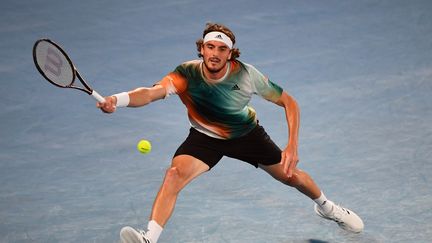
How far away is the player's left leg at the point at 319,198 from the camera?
23.8 ft

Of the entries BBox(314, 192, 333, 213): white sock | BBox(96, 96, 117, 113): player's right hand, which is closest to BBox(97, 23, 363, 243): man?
BBox(314, 192, 333, 213): white sock

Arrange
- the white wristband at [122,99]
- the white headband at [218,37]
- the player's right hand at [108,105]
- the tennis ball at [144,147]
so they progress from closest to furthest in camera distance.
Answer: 1. the player's right hand at [108,105]
2. the white wristband at [122,99]
3. the white headband at [218,37]
4. the tennis ball at [144,147]

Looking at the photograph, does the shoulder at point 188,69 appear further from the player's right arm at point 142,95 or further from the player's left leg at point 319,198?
the player's left leg at point 319,198

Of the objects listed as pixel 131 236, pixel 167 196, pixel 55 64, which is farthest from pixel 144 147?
pixel 131 236

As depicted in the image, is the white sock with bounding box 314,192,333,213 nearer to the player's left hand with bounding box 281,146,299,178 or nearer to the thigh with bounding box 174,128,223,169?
the player's left hand with bounding box 281,146,299,178

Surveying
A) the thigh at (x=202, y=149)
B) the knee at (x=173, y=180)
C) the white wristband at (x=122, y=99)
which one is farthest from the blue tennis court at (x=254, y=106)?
the white wristband at (x=122, y=99)

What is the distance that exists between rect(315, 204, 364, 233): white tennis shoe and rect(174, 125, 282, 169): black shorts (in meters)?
0.74

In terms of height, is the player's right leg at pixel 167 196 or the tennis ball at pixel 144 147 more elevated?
the tennis ball at pixel 144 147

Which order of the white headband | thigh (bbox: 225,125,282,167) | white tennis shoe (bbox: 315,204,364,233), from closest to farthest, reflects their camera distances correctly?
1. the white headband
2. thigh (bbox: 225,125,282,167)
3. white tennis shoe (bbox: 315,204,364,233)

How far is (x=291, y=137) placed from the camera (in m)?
6.83

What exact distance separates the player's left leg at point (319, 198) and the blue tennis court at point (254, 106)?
5.3 inches

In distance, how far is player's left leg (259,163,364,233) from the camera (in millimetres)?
7254

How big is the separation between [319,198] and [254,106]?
330cm

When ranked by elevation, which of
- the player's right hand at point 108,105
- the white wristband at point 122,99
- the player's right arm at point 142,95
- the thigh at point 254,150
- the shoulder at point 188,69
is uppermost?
the shoulder at point 188,69
